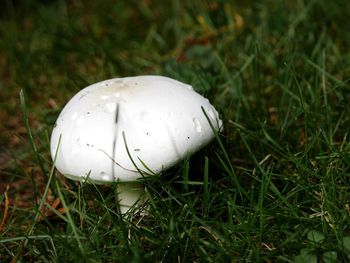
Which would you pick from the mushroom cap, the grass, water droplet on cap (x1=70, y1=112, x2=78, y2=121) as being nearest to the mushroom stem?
the grass

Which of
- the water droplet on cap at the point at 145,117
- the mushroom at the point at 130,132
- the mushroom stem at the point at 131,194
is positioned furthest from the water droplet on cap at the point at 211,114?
the mushroom stem at the point at 131,194

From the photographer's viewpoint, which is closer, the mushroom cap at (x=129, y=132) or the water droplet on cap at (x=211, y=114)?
the mushroom cap at (x=129, y=132)

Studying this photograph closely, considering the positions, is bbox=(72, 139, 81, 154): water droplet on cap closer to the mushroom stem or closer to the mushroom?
the mushroom

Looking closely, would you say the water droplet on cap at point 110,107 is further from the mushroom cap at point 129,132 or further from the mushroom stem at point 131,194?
the mushroom stem at point 131,194

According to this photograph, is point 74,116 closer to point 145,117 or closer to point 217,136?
point 145,117

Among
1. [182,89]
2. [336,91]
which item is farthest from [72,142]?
[336,91]

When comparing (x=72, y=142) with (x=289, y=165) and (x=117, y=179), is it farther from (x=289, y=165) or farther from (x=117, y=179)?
(x=289, y=165)

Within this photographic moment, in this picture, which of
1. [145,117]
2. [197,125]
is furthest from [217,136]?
[145,117]
